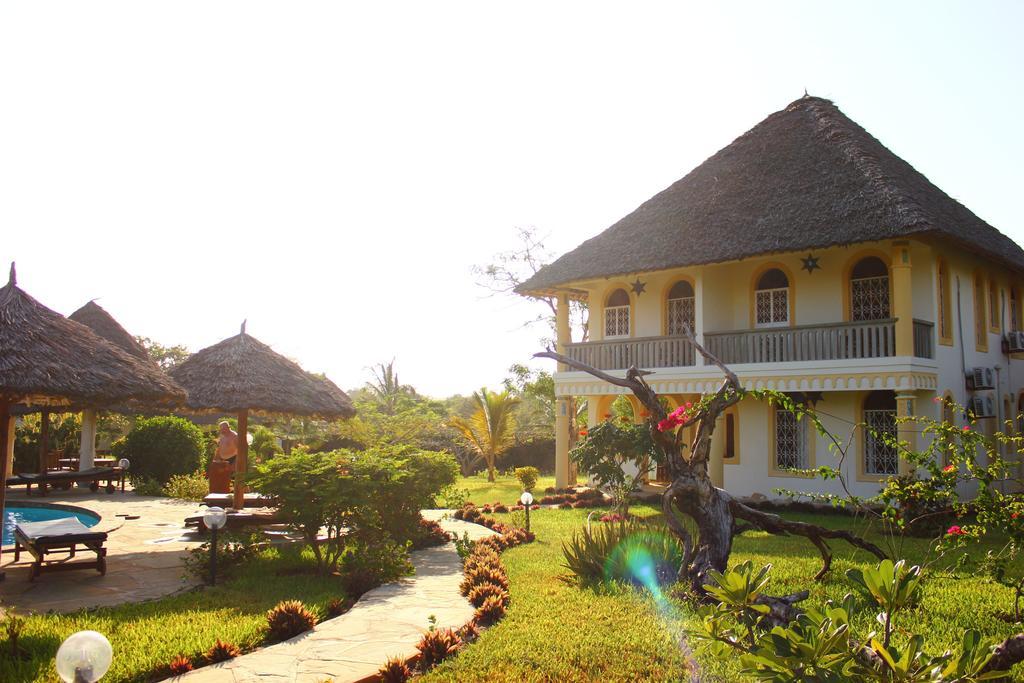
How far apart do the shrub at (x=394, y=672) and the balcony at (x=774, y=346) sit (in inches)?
437

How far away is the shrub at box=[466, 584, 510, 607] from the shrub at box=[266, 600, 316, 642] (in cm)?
155

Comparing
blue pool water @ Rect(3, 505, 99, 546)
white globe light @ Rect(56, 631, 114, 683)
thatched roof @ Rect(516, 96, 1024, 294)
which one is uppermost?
thatched roof @ Rect(516, 96, 1024, 294)

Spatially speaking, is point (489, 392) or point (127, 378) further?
point (489, 392)

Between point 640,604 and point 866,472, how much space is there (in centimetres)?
984

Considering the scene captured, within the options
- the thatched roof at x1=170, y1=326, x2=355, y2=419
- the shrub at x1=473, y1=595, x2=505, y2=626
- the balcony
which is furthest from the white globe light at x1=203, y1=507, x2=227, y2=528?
the balcony

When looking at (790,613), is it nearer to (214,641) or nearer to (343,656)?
(343,656)

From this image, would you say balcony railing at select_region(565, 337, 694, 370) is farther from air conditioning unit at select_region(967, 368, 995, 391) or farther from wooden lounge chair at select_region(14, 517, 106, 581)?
wooden lounge chair at select_region(14, 517, 106, 581)

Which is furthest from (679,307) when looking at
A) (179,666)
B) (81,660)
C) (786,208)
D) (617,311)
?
(81,660)

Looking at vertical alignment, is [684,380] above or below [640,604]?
above

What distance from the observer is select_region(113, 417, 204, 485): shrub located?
19594 mm

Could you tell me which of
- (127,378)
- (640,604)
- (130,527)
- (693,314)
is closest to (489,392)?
(693,314)

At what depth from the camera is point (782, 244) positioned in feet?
47.9

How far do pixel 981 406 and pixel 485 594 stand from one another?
41.7 ft

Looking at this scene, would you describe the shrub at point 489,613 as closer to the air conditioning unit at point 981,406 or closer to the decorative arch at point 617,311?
the decorative arch at point 617,311
